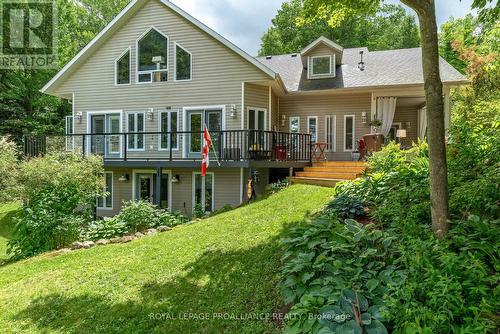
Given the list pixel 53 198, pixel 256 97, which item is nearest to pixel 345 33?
pixel 256 97

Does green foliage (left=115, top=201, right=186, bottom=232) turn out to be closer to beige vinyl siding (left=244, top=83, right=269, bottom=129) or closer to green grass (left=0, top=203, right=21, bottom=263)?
green grass (left=0, top=203, right=21, bottom=263)

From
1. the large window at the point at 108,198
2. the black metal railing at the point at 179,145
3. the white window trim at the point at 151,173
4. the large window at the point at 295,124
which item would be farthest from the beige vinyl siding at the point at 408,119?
the large window at the point at 108,198

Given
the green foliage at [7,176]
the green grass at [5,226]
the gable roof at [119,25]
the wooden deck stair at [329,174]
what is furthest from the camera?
the gable roof at [119,25]

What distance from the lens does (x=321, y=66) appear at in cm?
1525

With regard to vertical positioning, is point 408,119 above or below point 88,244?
above

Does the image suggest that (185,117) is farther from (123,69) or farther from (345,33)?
(345,33)

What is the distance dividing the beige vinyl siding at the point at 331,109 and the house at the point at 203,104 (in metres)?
0.04

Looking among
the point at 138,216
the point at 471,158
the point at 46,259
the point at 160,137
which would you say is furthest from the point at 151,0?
the point at 471,158

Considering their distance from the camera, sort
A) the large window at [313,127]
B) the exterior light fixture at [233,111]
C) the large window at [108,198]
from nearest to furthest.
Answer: the exterior light fixture at [233,111] → the large window at [108,198] → the large window at [313,127]

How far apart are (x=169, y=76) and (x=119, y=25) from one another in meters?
2.97

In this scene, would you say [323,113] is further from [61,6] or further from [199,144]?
[61,6]

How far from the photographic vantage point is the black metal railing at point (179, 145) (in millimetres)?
11742

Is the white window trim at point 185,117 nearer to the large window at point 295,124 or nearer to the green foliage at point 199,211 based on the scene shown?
the green foliage at point 199,211

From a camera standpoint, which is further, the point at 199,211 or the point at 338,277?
the point at 199,211
